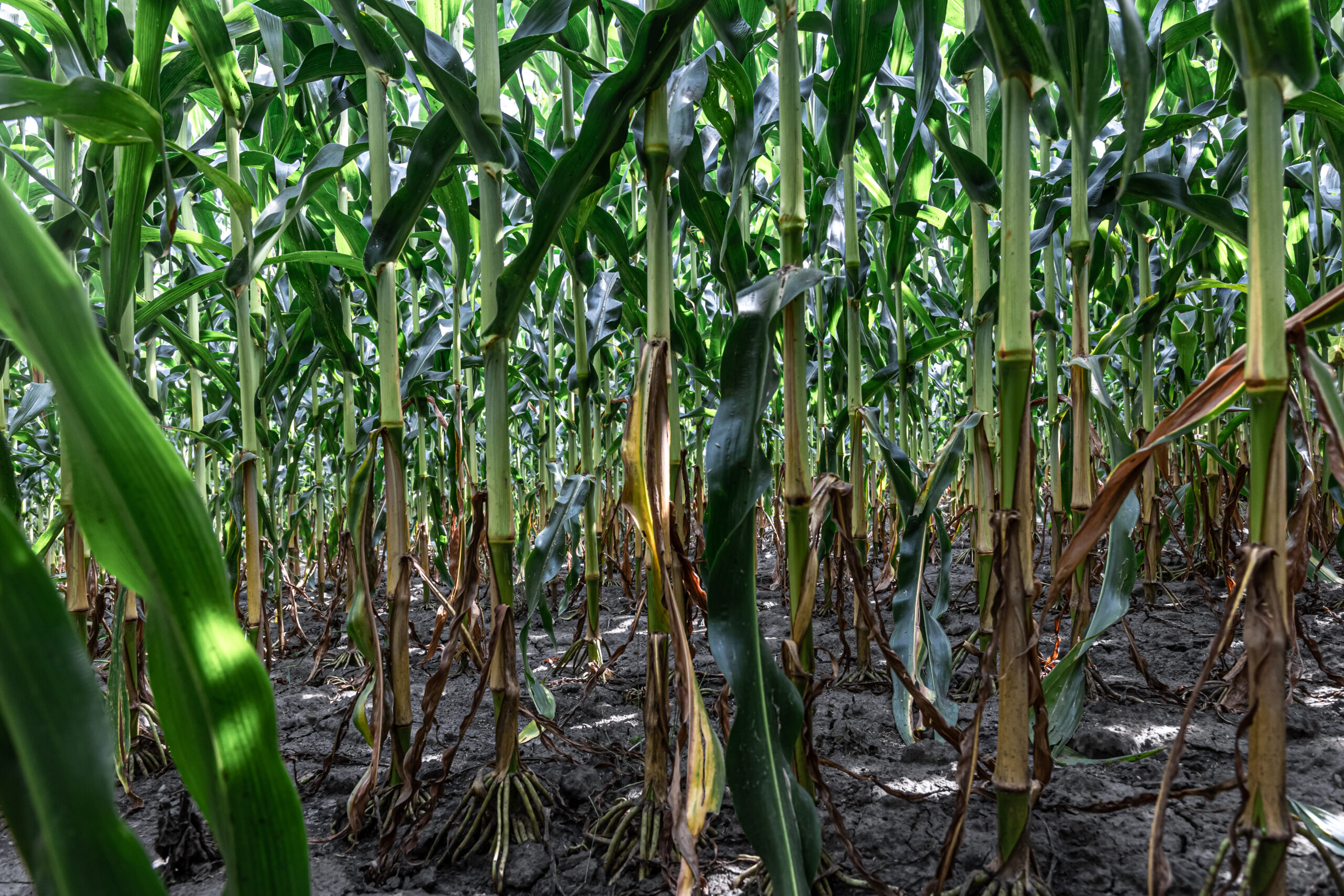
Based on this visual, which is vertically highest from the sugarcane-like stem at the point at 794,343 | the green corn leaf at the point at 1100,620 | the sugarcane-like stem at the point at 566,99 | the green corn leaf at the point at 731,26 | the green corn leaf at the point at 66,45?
the sugarcane-like stem at the point at 566,99

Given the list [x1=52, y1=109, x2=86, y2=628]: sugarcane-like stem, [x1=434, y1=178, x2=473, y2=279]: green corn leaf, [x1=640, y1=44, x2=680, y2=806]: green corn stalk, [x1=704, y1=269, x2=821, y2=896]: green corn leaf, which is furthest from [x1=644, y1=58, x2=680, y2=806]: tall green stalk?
[x1=52, y1=109, x2=86, y2=628]: sugarcane-like stem

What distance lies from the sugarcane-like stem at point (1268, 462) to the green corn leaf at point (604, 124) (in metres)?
0.63

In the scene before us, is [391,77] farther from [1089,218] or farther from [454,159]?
[1089,218]

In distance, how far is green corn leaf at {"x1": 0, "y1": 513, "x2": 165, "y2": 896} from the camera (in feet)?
1.10

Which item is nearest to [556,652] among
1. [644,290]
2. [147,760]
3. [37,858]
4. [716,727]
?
[716,727]

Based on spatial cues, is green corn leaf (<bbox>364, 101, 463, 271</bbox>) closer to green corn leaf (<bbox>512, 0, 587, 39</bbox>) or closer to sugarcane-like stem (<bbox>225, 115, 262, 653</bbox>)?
green corn leaf (<bbox>512, 0, 587, 39</bbox>)

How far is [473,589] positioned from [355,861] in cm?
51

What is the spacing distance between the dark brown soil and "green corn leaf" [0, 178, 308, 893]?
92 centimetres

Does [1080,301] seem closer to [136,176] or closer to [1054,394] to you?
[1054,394]

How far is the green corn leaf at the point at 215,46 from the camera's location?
1.32m

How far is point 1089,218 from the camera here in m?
1.35

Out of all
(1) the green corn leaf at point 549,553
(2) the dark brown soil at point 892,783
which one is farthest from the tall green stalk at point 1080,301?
(1) the green corn leaf at point 549,553

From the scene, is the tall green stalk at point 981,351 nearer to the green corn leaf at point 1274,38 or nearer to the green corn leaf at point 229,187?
the green corn leaf at point 1274,38

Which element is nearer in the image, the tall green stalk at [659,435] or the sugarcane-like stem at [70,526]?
the tall green stalk at [659,435]
